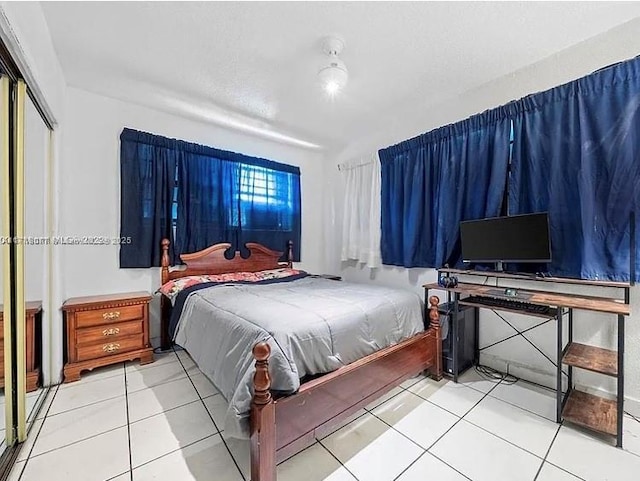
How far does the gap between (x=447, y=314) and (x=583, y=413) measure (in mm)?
965

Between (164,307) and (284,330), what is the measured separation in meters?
2.14

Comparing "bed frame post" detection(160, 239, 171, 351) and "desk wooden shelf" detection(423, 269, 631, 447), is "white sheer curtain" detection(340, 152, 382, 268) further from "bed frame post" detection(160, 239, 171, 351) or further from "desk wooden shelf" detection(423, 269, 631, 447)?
"bed frame post" detection(160, 239, 171, 351)

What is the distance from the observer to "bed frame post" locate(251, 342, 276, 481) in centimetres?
126

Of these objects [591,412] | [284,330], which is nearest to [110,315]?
[284,330]

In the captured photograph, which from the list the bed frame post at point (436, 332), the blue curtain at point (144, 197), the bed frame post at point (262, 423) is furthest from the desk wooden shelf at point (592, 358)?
the blue curtain at point (144, 197)

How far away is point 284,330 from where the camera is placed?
153 centimetres

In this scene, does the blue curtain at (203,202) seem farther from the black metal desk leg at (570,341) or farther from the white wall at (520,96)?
the black metal desk leg at (570,341)

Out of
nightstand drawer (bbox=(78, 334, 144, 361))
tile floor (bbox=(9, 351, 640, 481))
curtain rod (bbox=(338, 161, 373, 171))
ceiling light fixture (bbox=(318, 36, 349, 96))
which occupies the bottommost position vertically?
tile floor (bbox=(9, 351, 640, 481))

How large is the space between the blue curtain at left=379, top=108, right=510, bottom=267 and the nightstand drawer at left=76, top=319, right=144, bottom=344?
8.91 ft

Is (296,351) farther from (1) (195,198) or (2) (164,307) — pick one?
(1) (195,198)

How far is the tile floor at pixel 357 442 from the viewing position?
145 centimetres

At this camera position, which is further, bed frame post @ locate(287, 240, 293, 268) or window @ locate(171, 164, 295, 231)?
bed frame post @ locate(287, 240, 293, 268)

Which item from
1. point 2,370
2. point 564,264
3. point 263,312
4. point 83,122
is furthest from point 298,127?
point 2,370

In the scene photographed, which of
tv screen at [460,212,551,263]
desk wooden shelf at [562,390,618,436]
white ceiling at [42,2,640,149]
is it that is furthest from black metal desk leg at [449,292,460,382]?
white ceiling at [42,2,640,149]
